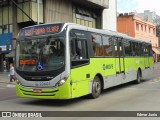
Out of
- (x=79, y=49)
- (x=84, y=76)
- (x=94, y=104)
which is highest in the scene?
(x=79, y=49)

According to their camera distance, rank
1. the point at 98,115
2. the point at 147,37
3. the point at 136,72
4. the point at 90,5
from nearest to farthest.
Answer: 1. the point at 98,115
2. the point at 136,72
3. the point at 90,5
4. the point at 147,37

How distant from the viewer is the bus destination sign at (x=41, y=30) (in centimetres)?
1191

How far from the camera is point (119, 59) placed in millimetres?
16625

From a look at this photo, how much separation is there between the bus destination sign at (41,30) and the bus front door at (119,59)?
515 centimetres

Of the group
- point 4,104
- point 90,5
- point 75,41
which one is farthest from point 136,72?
point 90,5

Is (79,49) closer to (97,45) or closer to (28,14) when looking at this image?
(97,45)

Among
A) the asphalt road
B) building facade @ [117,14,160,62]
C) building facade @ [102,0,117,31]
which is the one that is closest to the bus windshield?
the asphalt road

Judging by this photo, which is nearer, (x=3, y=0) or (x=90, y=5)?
(x=3, y=0)

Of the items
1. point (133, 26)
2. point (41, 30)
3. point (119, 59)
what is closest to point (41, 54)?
point (41, 30)

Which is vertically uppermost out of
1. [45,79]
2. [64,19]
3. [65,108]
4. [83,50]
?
[64,19]

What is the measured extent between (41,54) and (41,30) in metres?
1.00

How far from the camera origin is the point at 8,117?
381 inches

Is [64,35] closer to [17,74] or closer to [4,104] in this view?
[17,74]

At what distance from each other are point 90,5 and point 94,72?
32250 millimetres
